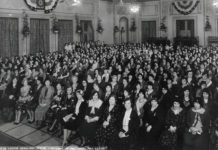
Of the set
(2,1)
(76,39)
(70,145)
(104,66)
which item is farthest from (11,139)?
(76,39)

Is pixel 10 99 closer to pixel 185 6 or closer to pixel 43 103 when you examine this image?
pixel 43 103

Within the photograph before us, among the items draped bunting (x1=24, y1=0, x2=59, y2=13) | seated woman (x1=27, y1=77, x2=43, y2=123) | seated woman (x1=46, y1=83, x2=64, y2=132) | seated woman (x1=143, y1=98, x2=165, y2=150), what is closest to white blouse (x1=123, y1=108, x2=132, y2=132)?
seated woman (x1=143, y1=98, x2=165, y2=150)

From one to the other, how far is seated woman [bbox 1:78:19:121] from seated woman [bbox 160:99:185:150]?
4.45m

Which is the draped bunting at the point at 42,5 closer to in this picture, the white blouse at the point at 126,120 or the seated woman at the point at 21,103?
the seated woman at the point at 21,103

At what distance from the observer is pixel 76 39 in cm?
1800

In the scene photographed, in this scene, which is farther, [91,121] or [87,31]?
[87,31]

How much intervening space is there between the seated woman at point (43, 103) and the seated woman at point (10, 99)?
0.92 metres

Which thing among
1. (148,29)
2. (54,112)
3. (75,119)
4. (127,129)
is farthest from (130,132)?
(148,29)

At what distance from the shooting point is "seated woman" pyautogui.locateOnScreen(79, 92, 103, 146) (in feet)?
16.9

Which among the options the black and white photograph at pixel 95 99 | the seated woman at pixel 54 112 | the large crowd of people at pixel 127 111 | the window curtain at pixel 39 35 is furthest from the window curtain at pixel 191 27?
the seated woman at pixel 54 112

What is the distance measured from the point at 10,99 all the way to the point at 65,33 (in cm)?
1068

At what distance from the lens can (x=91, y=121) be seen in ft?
17.2

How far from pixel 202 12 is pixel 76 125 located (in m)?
15.8

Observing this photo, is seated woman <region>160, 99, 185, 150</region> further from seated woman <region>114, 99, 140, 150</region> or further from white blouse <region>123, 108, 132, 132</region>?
white blouse <region>123, 108, 132, 132</region>
